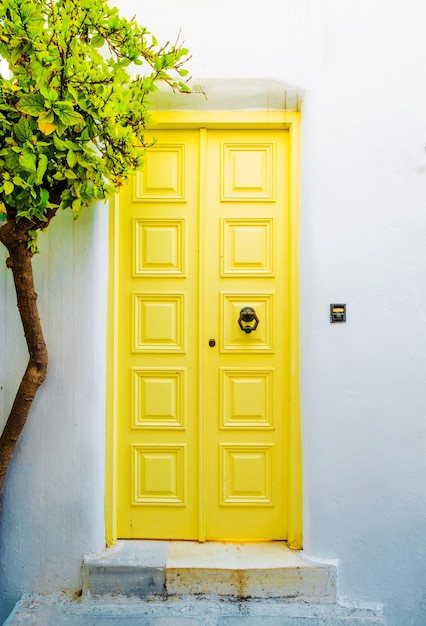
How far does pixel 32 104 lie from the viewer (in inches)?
70.9

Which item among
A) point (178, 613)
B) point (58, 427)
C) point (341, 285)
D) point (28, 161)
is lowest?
point (178, 613)

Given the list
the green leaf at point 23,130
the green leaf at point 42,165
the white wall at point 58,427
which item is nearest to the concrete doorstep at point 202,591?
the white wall at point 58,427

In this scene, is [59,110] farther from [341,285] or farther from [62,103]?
[341,285]

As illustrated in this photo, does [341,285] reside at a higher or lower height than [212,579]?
higher

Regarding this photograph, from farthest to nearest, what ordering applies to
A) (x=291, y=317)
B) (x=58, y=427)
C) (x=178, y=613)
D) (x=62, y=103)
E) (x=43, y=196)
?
(x=291, y=317) < (x=58, y=427) < (x=178, y=613) < (x=43, y=196) < (x=62, y=103)

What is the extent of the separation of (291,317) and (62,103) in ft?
5.81

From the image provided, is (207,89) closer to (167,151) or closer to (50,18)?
(167,151)

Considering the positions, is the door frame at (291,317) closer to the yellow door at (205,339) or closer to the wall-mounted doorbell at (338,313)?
the yellow door at (205,339)

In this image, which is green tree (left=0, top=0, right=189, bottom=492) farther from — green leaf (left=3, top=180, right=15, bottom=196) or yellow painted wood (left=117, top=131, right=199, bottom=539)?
yellow painted wood (left=117, top=131, right=199, bottom=539)

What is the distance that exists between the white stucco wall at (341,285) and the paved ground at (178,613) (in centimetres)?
30

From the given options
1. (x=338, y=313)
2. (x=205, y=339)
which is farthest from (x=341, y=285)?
(x=205, y=339)

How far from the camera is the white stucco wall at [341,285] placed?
106 inches

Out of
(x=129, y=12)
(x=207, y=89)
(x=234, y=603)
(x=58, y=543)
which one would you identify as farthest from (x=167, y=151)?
(x=234, y=603)

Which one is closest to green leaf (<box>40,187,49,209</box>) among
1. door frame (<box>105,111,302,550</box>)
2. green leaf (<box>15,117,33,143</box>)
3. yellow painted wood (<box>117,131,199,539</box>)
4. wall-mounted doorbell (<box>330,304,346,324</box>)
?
green leaf (<box>15,117,33,143</box>)
